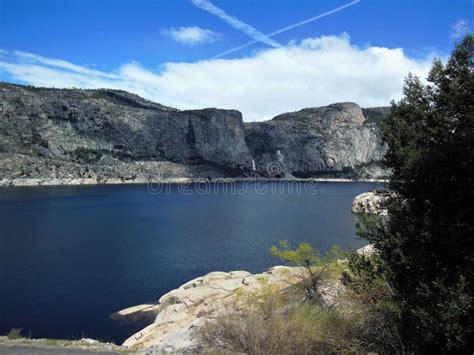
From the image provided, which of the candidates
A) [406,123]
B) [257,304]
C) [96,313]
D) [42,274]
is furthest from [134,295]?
[406,123]

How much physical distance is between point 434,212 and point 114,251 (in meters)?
44.2

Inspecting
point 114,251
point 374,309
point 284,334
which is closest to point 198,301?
point 284,334

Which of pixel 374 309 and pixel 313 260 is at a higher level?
pixel 374 309

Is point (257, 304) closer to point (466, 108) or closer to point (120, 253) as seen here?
point (466, 108)

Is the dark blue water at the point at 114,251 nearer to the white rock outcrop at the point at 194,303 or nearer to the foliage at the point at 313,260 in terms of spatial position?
the white rock outcrop at the point at 194,303

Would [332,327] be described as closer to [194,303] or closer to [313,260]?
[313,260]

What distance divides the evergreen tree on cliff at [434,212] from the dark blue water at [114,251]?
1960cm

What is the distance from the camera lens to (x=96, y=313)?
29.1 meters

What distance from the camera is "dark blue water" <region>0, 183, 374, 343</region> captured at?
1147 inches

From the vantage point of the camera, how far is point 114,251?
49.1 meters

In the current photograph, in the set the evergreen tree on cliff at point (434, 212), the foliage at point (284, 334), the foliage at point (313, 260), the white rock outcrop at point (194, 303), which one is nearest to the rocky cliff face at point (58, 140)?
the white rock outcrop at point (194, 303)

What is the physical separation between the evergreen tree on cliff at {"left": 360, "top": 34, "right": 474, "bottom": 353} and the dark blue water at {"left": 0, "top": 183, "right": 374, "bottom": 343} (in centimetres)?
1960

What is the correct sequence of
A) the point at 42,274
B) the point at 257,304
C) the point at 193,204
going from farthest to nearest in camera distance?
the point at 193,204 → the point at 42,274 → the point at 257,304

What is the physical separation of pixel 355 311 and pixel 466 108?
6.42m
